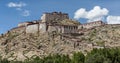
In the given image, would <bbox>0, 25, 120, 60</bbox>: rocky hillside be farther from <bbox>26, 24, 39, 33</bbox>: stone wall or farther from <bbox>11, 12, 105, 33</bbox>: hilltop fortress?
<bbox>11, 12, 105, 33</bbox>: hilltop fortress

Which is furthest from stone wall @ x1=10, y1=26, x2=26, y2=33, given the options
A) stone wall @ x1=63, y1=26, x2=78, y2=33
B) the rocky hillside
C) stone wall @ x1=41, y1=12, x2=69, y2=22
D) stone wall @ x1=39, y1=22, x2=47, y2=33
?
stone wall @ x1=63, y1=26, x2=78, y2=33

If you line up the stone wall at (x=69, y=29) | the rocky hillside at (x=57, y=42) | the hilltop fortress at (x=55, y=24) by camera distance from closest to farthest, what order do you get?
the rocky hillside at (x=57, y=42)
the hilltop fortress at (x=55, y=24)
the stone wall at (x=69, y=29)

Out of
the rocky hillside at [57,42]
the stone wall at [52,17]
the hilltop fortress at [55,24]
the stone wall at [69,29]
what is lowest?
the rocky hillside at [57,42]

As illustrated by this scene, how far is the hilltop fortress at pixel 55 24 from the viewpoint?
509 feet

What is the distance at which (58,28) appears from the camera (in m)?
155

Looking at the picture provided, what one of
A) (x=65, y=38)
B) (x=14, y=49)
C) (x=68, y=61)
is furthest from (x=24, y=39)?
(x=68, y=61)

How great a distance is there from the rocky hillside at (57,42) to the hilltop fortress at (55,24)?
2.02 m

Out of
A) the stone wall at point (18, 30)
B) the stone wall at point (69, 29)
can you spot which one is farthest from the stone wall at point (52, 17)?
the stone wall at point (69, 29)

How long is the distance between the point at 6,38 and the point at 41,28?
1674 centimetres

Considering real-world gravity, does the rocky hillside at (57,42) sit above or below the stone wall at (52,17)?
below

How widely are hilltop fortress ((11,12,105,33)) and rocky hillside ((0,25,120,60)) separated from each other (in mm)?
2016

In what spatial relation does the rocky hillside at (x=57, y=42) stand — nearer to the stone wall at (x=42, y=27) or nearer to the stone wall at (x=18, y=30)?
the stone wall at (x=18, y=30)

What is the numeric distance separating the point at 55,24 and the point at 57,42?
8.84 metres

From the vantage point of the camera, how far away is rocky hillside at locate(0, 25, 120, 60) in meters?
146
